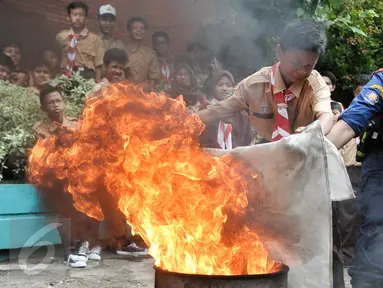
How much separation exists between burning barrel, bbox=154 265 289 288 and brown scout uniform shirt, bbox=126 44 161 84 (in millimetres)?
4847

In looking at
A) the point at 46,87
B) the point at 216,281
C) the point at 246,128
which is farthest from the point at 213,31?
the point at 216,281

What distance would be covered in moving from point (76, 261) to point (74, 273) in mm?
235

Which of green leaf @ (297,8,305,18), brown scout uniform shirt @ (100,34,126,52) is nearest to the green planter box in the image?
brown scout uniform shirt @ (100,34,126,52)

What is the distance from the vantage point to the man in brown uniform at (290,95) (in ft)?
13.7

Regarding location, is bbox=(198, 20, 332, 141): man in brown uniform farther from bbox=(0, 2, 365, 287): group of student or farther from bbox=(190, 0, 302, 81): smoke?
bbox=(190, 0, 302, 81): smoke

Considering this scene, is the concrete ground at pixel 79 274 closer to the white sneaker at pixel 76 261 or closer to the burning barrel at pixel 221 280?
the white sneaker at pixel 76 261

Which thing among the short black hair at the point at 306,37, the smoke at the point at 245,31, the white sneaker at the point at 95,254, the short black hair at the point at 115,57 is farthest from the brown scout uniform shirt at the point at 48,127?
the short black hair at the point at 306,37

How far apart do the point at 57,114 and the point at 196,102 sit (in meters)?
1.75

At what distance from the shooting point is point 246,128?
22.0 feet

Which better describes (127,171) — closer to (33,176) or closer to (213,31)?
(33,176)

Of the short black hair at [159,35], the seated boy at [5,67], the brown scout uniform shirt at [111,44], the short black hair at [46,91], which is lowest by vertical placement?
the short black hair at [46,91]

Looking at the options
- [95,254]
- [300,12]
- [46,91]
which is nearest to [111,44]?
[46,91]

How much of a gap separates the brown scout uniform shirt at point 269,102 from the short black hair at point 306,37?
31cm

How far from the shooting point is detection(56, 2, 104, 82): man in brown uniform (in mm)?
7684
